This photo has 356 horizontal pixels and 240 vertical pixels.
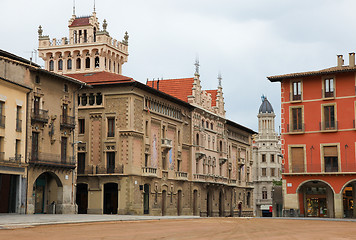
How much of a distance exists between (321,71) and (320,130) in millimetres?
6173

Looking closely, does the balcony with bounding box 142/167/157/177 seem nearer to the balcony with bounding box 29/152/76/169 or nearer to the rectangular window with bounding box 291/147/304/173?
the balcony with bounding box 29/152/76/169

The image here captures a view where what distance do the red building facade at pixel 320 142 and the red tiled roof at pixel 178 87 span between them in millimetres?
21263

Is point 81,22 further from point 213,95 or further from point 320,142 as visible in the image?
point 320,142

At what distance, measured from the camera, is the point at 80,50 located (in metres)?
76.9

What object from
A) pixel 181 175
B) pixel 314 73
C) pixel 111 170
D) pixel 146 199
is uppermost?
pixel 314 73

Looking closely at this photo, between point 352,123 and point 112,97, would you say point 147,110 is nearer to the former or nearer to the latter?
point 112,97

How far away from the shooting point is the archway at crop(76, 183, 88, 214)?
206 ft

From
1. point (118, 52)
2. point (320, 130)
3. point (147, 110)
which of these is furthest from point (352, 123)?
point (118, 52)

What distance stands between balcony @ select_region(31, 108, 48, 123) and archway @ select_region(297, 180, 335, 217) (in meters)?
26.5

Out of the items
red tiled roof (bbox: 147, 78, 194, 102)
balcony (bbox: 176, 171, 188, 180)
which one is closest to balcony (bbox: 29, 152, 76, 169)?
balcony (bbox: 176, 171, 188, 180)

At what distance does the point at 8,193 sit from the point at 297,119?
30166 millimetres

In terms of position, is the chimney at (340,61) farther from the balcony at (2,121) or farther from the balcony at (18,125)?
the balcony at (2,121)

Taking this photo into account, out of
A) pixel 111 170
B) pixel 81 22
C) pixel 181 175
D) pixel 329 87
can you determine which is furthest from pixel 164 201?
pixel 81 22

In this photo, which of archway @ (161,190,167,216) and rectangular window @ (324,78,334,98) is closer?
rectangular window @ (324,78,334,98)
